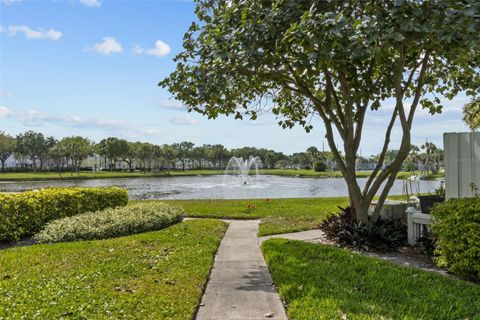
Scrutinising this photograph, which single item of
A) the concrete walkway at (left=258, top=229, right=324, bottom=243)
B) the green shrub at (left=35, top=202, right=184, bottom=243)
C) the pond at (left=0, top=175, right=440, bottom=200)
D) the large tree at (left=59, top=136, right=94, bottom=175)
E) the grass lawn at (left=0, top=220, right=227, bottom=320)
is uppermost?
the large tree at (left=59, top=136, right=94, bottom=175)

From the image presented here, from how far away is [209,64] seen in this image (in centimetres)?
643

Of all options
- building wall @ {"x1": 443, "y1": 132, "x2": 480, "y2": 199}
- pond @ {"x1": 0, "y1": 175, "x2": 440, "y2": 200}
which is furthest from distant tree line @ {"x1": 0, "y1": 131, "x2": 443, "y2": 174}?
building wall @ {"x1": 443, "y1": 132, "x2": 480, "y2": 199}

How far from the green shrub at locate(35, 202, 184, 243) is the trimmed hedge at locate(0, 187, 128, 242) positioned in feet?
1.31

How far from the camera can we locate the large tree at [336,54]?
442 centimetres

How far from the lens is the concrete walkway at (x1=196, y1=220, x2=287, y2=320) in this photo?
4.15 metres

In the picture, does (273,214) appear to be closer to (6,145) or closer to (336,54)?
(336,54)

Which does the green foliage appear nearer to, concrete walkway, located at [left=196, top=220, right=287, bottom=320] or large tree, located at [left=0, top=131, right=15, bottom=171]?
concrete walkway, located at [left=196, top=220, right=287, bottom=320]

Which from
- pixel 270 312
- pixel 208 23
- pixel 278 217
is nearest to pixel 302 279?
pixel 270 312

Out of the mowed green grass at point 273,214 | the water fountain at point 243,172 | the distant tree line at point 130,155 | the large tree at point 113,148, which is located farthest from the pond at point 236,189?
the large tree at point 113,148

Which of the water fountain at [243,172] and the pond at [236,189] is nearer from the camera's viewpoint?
the pond at [236,189]

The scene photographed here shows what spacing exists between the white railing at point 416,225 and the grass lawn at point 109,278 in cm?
370

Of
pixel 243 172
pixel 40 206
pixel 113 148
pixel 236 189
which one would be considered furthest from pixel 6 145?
pixel 40 206

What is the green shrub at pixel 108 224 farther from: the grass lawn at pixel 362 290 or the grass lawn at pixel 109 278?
the grass lawn at pixel 362 290

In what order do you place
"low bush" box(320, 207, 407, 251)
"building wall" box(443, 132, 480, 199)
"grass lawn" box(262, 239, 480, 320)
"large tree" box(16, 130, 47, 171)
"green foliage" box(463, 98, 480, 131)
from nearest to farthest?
"grass lawn" box(262, 239, 480, 320)
"building wall" box(443, 132, 480, 199)
"low bush" box(320, 207, 407, 251)
"green foliage" box(463, 98, 480, 131)
"large tree" box(16, 130, 47, 171)
